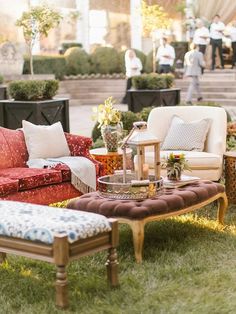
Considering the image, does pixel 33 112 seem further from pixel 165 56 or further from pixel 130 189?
pixel 165 56

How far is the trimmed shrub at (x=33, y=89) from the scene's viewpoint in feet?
34.9

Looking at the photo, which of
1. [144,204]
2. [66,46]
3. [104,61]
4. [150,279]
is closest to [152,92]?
[144,204]

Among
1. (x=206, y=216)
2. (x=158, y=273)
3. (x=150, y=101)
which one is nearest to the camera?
(x=158, y=273)

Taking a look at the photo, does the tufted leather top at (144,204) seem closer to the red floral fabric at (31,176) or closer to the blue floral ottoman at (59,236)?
the blue floral ottoman at (59,236)

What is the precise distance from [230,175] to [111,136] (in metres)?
1.22

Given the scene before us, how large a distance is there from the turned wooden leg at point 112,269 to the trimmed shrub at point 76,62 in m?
17.3

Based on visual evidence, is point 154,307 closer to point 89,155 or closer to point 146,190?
point 146,190

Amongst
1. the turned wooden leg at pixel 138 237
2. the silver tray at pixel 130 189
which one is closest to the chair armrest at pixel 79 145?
the silver tray at pixel 130 189

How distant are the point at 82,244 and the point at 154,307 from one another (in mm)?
558

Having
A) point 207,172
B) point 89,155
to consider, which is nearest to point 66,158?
point 89,155

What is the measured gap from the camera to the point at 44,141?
7.18 m

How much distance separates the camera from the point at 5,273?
527 cm

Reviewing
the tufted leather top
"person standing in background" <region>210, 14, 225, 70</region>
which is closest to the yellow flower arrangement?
the tufted leather top

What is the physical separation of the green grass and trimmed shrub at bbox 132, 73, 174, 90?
7470 millimetres
